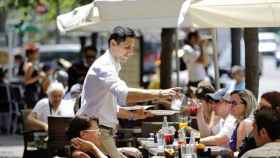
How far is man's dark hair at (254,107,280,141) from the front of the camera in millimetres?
7418

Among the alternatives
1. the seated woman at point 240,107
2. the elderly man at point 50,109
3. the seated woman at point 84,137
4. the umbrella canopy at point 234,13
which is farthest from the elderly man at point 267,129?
the elderly man at point 50,109

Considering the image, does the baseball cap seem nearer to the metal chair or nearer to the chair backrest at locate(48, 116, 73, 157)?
the chair backrest at locate(48, 116, 73, 157)

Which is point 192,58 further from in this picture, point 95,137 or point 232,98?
point 95,137

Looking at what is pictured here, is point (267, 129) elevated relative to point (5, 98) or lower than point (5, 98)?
elevated

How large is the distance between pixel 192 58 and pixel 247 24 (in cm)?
983

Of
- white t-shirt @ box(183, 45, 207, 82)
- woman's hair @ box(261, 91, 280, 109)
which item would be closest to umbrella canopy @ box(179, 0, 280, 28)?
woman's hair @ box(261, 91, 280, 109)

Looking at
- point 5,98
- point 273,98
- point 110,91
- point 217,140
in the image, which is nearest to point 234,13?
point 273,98

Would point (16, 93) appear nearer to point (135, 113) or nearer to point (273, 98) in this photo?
point (135, 113)

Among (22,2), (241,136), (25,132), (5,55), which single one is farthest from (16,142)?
(241,136)

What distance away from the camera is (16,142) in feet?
67.5

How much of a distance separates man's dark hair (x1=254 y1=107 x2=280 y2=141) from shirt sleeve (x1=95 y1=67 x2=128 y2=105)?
1.74 metres

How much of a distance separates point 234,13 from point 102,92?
4.87 ft

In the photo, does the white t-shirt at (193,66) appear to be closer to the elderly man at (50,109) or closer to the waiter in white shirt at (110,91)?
the elderly man at (50,109)

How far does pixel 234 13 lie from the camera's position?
943 centimetres
